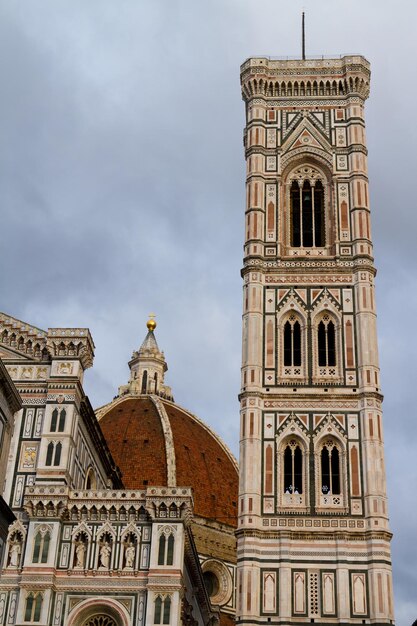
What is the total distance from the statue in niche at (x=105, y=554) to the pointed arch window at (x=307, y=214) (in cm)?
1308

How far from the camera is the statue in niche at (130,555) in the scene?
30.6 m

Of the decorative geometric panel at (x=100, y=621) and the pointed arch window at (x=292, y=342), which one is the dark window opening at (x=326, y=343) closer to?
the pointed arch window at (x=292, y=342)

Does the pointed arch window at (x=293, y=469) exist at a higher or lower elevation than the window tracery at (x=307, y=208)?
lower

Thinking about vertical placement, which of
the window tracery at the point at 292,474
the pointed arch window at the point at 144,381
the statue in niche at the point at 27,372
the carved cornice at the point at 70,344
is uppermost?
the pointed arch window at the point at 144,381

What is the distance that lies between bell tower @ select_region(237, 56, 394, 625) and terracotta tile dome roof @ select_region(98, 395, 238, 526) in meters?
27.7

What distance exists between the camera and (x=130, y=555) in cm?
3080

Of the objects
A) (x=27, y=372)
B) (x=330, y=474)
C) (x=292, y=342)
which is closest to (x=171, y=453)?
(x=292, y=342)

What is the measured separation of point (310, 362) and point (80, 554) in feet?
32.2

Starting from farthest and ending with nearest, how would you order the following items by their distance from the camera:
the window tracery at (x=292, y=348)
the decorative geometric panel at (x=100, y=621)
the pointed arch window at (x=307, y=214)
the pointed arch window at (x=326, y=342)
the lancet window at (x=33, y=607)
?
the pointed arch window at (x=307, y=214)
the pointed arch window at (x=326, y=342)
the window tracery at (x=292, y=348)
the decorative geometric panel at (x=100, y=621)
the lancet window at (x=33, y=607)

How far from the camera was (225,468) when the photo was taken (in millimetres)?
68188

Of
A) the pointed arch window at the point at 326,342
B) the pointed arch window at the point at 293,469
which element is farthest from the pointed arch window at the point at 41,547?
the pointed arch window at the point at 326,342

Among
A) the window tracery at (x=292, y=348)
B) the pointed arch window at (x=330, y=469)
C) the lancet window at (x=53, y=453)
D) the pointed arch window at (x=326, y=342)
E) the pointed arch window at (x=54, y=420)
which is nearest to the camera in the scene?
the lancet window at (x=53, y=453)

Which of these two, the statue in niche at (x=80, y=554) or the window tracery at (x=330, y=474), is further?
the window tracery at (x=330, y=474)

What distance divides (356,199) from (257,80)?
6.86 meters
